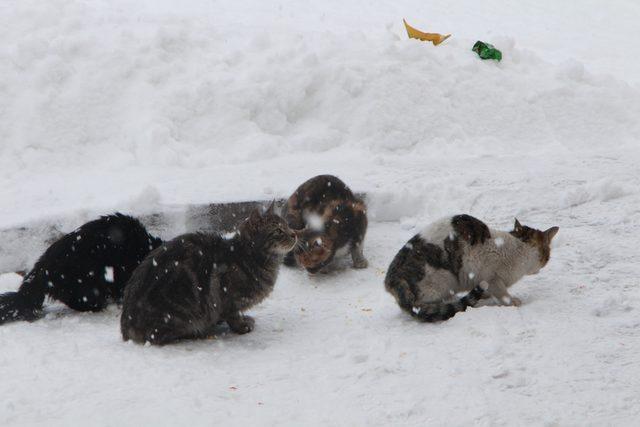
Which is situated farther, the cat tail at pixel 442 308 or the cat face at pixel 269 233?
the cat face at pixel 269 233

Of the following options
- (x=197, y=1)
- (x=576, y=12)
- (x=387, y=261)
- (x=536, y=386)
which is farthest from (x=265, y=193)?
(x=576, y=12)

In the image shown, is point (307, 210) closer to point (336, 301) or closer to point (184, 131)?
point (336, 301)

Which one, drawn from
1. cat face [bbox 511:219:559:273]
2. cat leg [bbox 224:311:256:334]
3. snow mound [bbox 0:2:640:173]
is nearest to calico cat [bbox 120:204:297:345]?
cat leg [bbox 224:311:256:334]

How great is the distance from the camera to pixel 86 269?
6.61 m

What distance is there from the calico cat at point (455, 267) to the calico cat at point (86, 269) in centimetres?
243

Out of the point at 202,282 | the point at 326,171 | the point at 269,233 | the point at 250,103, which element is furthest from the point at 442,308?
the point at 250,103

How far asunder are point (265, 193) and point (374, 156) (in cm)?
168

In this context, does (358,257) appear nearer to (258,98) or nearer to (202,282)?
(202,282)

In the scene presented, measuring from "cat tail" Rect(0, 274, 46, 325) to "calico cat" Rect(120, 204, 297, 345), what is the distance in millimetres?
1129

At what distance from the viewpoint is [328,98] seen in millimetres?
9734

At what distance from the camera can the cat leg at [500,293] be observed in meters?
5.69

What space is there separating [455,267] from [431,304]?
0.35m

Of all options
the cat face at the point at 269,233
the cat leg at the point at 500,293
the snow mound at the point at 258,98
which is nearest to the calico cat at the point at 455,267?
the cat leg at the point at 500,293

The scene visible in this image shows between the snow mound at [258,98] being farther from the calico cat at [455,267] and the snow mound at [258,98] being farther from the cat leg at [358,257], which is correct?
the calico cat at [455,267]
